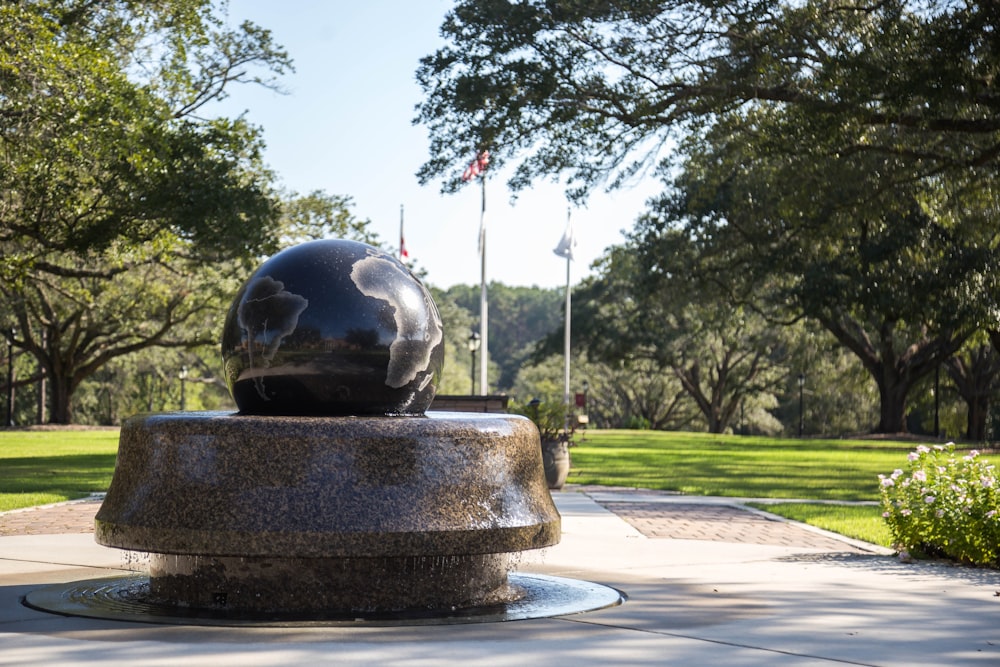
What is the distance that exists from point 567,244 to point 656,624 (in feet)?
117

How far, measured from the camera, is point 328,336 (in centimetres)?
748

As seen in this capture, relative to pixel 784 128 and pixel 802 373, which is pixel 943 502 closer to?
pixel 784 128

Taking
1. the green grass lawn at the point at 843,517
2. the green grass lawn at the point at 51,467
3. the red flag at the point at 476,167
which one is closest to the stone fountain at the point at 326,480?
the green grass lawn at the point at 843,517

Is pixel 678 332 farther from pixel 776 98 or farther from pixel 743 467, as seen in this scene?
pixel 776 98

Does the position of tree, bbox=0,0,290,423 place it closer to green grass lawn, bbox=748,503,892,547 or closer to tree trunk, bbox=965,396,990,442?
green grass lawn, bbox=748,503,892,547

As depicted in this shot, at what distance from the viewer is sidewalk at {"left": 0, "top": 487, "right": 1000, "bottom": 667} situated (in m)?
5.55

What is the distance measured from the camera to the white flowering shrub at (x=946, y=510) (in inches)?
377

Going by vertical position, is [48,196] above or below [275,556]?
above

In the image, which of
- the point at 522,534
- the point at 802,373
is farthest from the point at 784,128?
the point at 802,373

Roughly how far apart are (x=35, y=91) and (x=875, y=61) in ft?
39.5

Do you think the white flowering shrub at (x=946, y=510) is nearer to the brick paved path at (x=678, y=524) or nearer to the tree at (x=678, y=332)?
the brick paved path at (x=678, y=524)

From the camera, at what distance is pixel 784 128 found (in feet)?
59.4

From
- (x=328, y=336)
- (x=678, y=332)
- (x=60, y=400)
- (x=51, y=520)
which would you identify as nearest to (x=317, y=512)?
(x=328, y=336)

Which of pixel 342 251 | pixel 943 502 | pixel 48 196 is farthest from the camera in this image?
pixel 48 196
